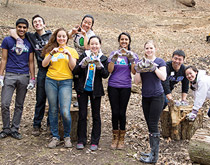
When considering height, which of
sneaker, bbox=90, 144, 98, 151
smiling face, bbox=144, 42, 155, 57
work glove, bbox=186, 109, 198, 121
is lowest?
sneaker, bbox=90, 144, 98, 151

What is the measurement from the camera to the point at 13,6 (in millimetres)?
17391

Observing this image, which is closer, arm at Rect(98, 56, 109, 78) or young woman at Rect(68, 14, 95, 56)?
arm at Rect(98, 56, 109, 78)

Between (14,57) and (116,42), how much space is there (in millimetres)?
8622

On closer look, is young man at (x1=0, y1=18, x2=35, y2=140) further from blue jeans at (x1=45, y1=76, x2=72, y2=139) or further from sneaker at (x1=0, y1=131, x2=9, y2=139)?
blue jeans at (x1=45, y1=76, x2=72, y2=139)

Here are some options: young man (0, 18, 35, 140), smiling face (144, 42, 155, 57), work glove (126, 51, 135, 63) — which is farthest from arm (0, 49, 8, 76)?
smiling face (144, 42, 155, 57)

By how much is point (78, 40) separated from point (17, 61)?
1125 millimetres

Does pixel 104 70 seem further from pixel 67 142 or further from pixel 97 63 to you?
pixel 67 142

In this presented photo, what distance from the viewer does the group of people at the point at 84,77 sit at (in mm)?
Result: 4184

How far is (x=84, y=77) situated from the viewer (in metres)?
4.44

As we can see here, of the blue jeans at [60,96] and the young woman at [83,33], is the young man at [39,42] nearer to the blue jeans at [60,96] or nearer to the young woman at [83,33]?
the blue jeans at [60,96]

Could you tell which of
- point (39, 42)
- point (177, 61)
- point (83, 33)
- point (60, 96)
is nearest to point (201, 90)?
point (177, 61)

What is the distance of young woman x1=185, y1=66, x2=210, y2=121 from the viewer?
4.62 m

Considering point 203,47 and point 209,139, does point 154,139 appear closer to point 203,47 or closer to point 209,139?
point 209,139

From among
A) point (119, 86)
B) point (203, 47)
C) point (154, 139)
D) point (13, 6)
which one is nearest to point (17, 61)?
point (119, 86)
